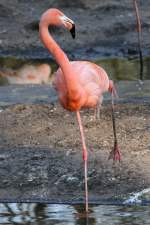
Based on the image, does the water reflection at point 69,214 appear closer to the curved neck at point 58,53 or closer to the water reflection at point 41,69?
the curved neck at point 58,53

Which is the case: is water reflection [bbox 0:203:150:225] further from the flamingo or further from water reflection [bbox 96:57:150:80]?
water reflection [bbox 96:57:150:80]

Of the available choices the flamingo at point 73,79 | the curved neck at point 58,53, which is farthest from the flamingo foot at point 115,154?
the curved neck at point 58,53

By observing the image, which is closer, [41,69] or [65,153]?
[65,153]

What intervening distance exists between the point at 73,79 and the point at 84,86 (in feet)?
1.16

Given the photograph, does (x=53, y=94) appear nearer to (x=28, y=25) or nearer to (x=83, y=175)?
(x=83, y=175)

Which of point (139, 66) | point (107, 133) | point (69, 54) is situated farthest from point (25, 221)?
point (69, 54)

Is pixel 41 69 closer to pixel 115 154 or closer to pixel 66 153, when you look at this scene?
pixel 66 153

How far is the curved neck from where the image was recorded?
6.24m

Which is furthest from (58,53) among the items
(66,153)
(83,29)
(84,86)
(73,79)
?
(83,29)

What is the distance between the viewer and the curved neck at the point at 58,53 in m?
6.24

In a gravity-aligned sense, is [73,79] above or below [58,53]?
below

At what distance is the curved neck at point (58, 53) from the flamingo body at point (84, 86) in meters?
0.11

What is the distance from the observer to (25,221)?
6.14 m

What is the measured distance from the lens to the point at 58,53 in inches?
247
